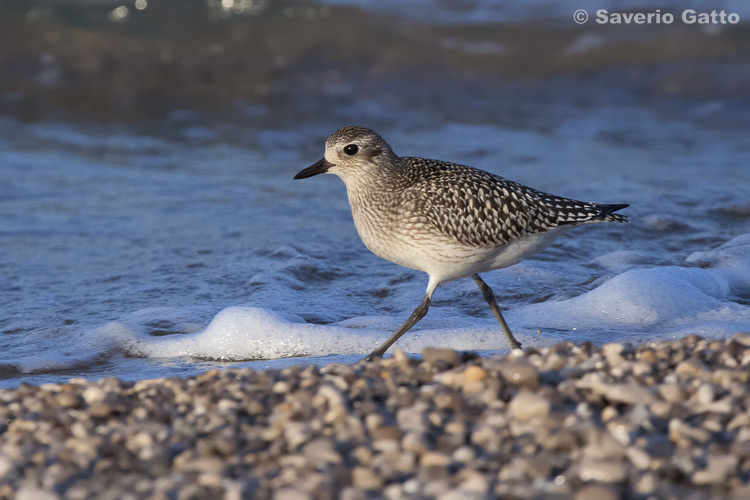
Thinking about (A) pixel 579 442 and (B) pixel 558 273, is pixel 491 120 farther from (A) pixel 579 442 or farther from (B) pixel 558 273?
(A) pixel 579 442

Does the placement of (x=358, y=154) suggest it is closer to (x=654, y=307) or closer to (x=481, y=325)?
(x=481, y=325)

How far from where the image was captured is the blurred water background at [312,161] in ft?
22.1

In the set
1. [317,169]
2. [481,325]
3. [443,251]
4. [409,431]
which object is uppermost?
[317,169]

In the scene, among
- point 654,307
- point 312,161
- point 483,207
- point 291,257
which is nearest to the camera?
point 483,207

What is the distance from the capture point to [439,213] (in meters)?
5.70

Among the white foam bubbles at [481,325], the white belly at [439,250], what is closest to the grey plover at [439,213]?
the white belly at [439,250]

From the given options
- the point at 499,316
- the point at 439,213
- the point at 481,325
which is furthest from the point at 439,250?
the point at 481,325

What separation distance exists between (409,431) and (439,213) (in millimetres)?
2280

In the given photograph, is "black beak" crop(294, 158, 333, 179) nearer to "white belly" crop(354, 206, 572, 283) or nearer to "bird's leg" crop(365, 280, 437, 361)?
"white belly" crop(354, 206, 572, 283)

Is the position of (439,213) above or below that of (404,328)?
above

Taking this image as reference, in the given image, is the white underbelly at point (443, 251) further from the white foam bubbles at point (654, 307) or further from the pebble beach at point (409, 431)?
the pebble beach at point (409, 431)

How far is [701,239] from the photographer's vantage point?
28.5ft

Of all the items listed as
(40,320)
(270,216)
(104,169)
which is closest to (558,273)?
(270,216)

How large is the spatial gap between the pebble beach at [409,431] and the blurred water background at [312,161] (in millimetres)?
1811
